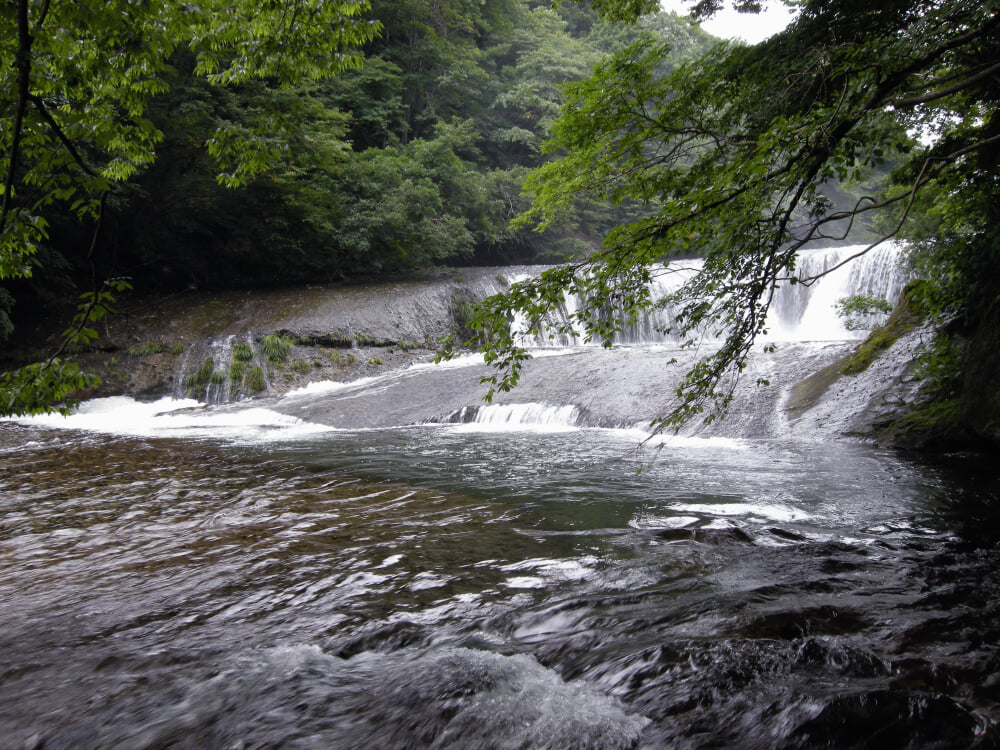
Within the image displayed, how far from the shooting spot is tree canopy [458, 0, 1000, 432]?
3102 millimetres

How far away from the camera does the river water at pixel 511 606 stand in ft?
6.94

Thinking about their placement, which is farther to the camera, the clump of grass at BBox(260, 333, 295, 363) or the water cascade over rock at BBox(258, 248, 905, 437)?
the clump of grass at BBox(260, 333, 295, 363)

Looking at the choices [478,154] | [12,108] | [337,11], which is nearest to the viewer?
[12,108]

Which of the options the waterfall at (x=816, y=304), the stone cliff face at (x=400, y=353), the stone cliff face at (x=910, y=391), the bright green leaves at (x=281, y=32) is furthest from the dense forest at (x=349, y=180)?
the stone cliff face at (x=910, y=391)

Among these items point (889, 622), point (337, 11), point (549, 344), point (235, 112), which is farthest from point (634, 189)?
point (235, 112)

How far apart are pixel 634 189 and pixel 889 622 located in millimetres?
3163

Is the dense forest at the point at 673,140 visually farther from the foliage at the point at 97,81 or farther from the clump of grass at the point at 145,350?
the clump of grass at the point at 145,350

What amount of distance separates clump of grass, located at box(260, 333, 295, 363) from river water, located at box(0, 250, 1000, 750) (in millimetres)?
8669

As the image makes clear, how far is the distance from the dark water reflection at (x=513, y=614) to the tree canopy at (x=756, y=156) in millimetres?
1249

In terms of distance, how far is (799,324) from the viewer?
1786 centimetres

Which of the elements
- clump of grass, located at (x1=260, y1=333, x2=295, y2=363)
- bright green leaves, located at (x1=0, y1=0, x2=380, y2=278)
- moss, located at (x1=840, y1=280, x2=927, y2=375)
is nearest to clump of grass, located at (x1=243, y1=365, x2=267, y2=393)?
clump of grass, located at (x1=260, y1=333, x2=295, y2=363)

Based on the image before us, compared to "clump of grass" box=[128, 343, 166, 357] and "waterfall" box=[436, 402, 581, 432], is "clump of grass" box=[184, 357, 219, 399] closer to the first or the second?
"clump of grass" box=[128, 343, 166, 357]

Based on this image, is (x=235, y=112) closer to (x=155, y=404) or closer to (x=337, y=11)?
(x=155, y=404)

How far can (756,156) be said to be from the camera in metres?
3.01
